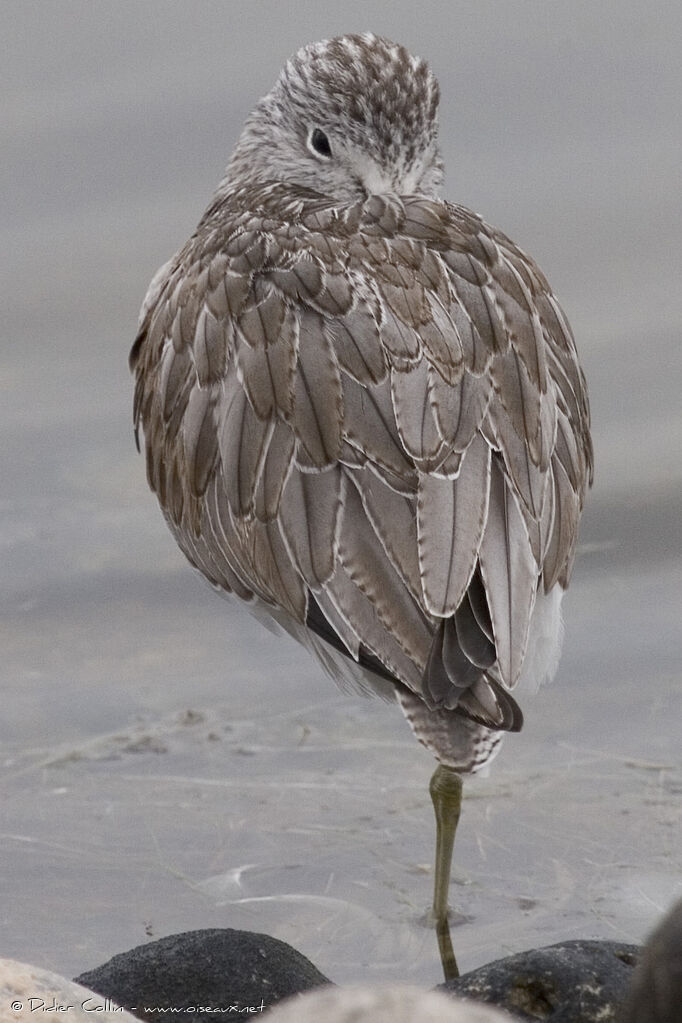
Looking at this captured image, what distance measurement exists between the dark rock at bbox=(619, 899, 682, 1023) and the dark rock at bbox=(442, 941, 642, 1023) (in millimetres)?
791

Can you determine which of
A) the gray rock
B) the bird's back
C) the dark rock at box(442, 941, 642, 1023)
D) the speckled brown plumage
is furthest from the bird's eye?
the gray rock

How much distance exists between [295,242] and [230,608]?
6.39ft

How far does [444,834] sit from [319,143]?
1914 mm

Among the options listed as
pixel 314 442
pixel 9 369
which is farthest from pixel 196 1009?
pixel 9 369

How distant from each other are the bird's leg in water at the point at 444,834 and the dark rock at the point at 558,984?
897mm

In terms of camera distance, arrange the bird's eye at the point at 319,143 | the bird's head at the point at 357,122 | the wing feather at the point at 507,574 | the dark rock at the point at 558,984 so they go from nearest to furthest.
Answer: the dark rock at the point at 558,984, the wing feather at the point at 507,574, the bird's head at the point at 357,122, the bird's eye at the point at 319,143

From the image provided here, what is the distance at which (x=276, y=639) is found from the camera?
243 inches

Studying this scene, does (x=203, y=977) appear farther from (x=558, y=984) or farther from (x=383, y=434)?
(x=383, y=434)

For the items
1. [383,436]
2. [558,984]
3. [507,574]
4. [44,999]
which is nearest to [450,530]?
[507,574]

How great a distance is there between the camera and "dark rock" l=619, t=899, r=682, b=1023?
8.71 feet

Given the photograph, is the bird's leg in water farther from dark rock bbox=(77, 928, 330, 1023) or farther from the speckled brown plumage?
dark rock bbox=(77, 928, 330, 1023)

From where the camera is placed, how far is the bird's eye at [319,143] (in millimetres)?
5293

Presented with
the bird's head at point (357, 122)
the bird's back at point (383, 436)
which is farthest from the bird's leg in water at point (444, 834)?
the bird's head at point (357, 122)

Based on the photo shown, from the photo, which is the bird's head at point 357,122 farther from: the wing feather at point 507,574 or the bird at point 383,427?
the wing feather at point 507,574
